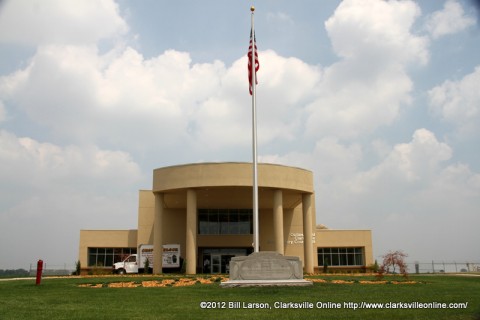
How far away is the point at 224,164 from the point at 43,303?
80.7 feet

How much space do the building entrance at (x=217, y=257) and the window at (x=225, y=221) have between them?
6.10 feet

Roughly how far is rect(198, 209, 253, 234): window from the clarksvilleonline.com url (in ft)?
114

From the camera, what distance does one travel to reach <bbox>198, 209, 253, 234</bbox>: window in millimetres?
50000

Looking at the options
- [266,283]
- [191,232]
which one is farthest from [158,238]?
A: [266,283]

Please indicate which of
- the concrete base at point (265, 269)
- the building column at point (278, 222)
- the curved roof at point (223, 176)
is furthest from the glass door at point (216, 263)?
the concrete base at point (265, 269)

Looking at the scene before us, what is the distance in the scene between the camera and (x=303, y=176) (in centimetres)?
4297

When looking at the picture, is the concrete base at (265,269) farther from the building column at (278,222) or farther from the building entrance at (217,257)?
the building entrance at (217,257)

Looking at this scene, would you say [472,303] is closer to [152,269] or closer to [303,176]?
[303,176]

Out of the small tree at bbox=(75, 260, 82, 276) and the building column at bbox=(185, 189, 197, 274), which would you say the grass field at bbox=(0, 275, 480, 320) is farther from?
the small tree at bbox=(75, 260, 82, 276)

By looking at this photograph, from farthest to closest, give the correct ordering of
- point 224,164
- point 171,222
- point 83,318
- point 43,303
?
point 171,222 < point 224,164 < point 43,303 < point 83,318

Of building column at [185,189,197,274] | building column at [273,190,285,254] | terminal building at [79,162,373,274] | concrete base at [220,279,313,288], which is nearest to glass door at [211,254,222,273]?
terminal building at [79,162,373,274]

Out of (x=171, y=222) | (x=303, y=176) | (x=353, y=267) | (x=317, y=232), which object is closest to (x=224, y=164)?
(x=303, y=176)

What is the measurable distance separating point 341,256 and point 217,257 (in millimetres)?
14797

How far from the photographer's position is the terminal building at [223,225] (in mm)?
40250
